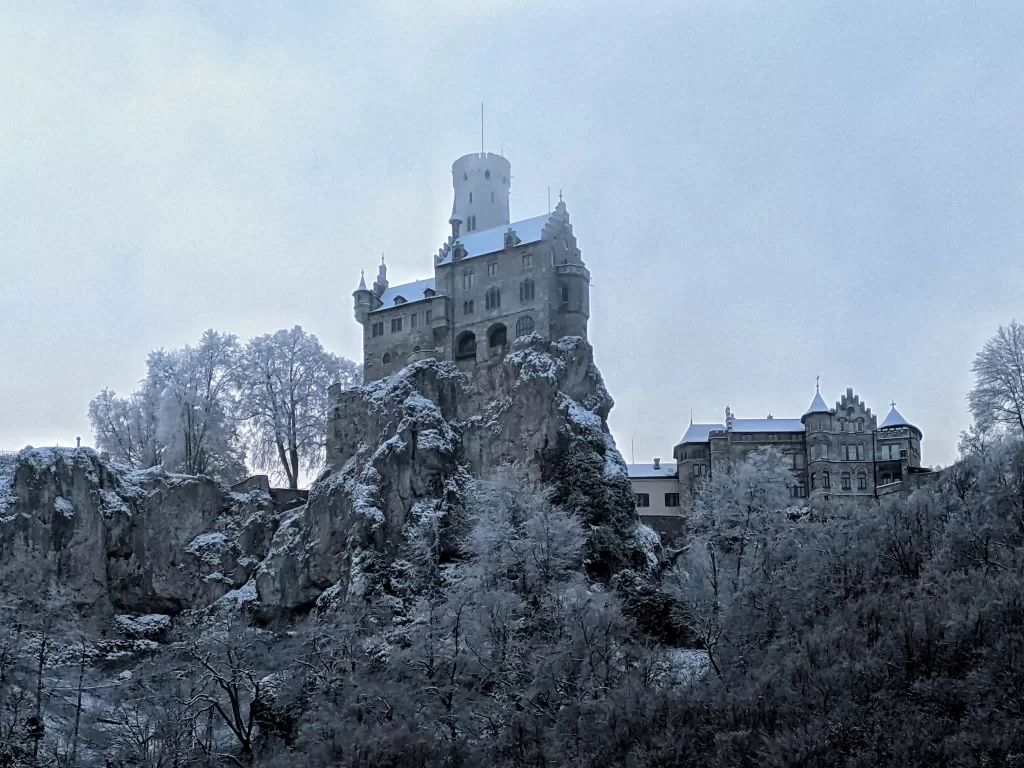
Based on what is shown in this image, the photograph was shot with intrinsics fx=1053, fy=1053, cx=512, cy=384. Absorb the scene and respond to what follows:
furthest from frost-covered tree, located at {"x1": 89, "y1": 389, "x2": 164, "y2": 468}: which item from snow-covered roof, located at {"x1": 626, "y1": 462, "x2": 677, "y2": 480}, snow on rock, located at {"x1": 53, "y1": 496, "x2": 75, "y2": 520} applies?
snow-covered roof, located at {"x1": 626, "y1": 462, "x2": 677, "y2": 480}

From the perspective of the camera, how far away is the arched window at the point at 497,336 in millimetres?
70188

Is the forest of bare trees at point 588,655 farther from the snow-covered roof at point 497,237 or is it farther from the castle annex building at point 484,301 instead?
the snow-covered roof at point 497,237

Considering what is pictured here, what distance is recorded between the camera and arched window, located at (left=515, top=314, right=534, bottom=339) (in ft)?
226

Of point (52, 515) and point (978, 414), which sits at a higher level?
point (978, 414)

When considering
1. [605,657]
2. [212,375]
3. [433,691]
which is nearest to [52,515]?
[212,375]

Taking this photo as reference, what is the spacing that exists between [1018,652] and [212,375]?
189 feet

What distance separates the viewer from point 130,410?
250 ft

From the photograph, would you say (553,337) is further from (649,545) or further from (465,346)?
(649,545)

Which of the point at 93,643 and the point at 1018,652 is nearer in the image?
the point at 1018,652

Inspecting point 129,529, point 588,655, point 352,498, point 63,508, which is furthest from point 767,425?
point 63,508

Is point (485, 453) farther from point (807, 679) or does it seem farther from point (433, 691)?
point (807, 679)

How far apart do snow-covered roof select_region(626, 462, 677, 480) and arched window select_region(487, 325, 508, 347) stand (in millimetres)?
15598

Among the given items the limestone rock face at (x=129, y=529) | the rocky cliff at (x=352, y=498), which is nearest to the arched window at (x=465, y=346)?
the rocky cliff at (x=352, y=498)

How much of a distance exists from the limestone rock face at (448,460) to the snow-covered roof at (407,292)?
7595 millimetres
